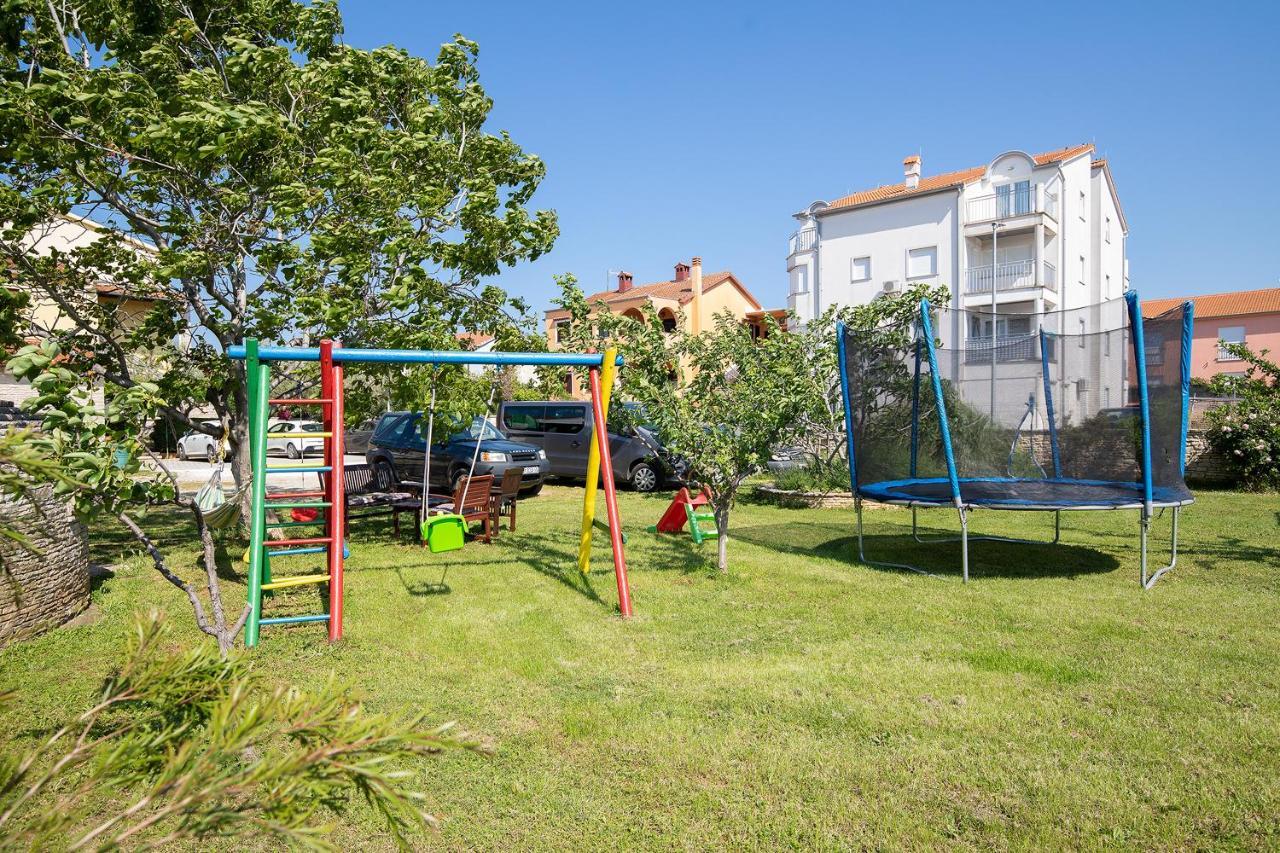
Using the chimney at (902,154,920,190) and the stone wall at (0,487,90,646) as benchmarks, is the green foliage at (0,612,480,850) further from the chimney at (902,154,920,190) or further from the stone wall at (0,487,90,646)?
the chimney at (902,154,920,190)

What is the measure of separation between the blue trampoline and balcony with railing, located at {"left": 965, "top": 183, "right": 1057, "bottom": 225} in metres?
22.3

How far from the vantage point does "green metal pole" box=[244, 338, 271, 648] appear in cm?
518

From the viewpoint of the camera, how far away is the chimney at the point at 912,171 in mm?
33031

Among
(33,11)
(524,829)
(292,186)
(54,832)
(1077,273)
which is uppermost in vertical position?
(1077,273)

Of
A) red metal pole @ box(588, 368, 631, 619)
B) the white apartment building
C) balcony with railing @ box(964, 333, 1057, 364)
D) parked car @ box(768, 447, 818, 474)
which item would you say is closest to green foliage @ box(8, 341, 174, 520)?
red metal pole @ box(588, 368, 631, 619)

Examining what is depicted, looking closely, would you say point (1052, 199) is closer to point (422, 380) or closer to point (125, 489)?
point (422, 380)

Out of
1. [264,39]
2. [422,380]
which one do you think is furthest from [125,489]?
[264,39]

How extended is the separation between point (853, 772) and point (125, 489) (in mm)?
3285

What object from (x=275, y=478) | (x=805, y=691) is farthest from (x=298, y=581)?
(x=275, y=478)

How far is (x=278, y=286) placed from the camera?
8.62m

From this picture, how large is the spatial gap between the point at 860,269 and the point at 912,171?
455 centimetres

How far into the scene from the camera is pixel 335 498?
5711 millimetres

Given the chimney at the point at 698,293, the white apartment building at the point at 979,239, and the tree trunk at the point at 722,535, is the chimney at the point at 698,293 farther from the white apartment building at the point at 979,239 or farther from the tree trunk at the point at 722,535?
the tree trunk at the point at 722,535

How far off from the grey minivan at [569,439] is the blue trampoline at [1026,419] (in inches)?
284
